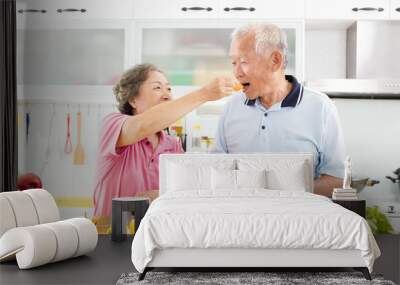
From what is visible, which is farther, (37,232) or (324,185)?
(324,185)

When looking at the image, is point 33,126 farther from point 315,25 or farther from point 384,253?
point 384,253

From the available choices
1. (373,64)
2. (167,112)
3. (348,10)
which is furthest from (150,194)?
(348,10)

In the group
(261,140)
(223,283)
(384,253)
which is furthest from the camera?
(261,140)

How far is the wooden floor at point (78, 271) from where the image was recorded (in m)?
4.55

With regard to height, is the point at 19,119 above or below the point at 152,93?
below

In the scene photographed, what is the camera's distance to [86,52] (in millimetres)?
6988

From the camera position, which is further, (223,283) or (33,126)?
(33,126)

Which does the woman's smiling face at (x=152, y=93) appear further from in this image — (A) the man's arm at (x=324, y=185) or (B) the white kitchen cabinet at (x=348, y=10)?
(A) the man's arm at (x=324, y=185)

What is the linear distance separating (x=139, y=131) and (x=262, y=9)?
1851 mm

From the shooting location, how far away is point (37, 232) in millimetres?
4820

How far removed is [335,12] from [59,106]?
313 cm

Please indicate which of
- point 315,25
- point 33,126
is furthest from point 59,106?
point 315,25

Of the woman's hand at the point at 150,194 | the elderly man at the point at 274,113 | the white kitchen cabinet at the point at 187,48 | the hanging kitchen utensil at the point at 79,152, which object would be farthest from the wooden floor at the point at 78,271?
the white kitchen cabinet at the point at 187,48

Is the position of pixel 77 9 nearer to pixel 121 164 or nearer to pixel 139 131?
pixel 139 131
